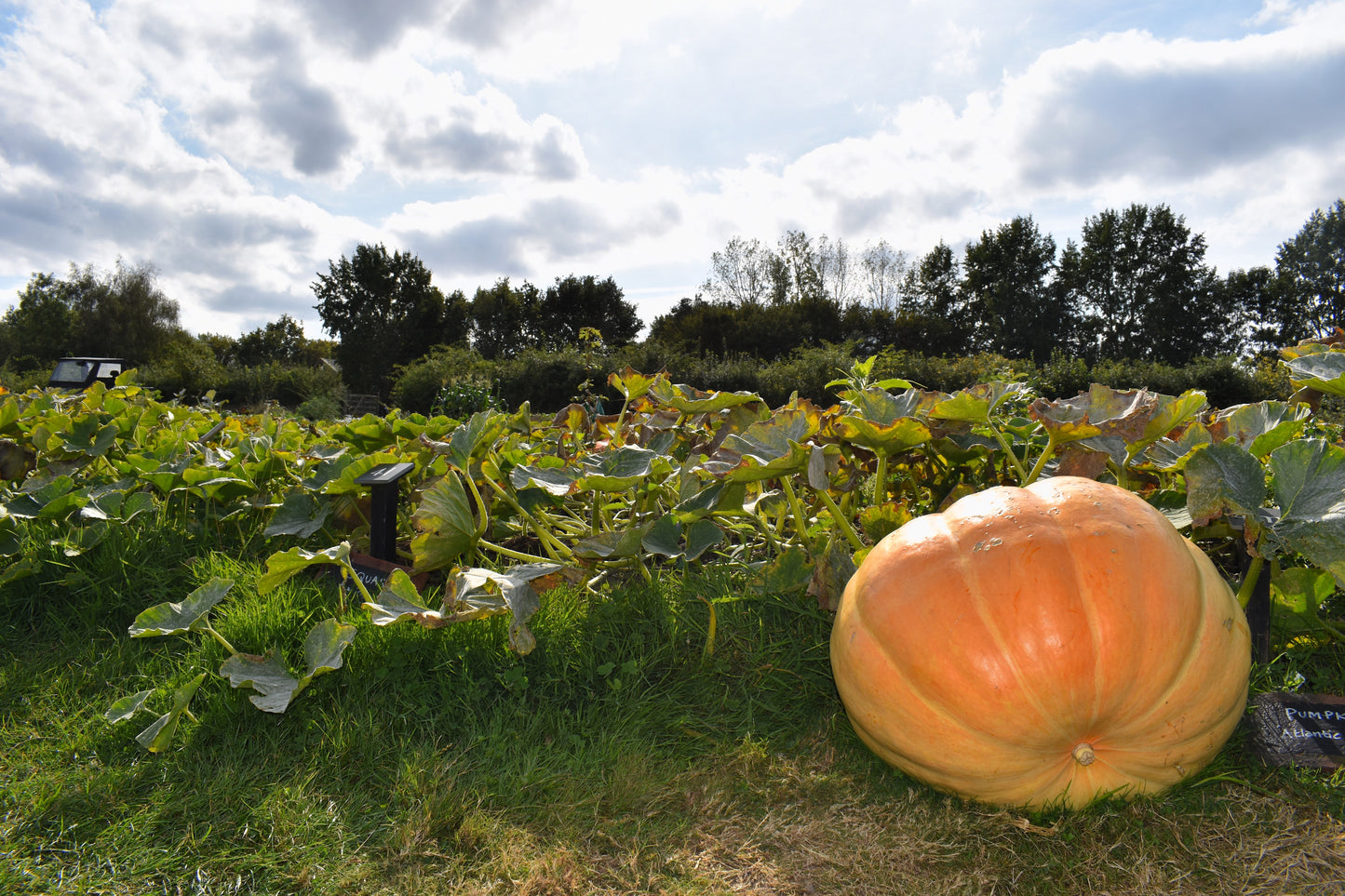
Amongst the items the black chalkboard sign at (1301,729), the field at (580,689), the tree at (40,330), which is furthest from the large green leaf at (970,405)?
the tree at (40,330)

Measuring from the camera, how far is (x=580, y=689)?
1.59m

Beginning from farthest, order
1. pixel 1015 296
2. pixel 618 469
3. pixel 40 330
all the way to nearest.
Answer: pixel 1015 296
pixel 40 330
pixel 618 469

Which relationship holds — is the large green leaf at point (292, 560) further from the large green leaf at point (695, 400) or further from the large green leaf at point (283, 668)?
the large green leaf at point (695, 400)

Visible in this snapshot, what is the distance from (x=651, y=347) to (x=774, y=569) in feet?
49.8

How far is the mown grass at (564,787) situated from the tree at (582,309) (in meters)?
32.4

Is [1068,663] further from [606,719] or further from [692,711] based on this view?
[606,719]

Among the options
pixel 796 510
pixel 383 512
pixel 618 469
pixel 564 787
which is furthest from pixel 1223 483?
pixel 383 512

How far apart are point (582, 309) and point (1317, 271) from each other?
32.3m

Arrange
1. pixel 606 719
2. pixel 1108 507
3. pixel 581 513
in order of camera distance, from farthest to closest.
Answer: pixel 581 513 → pixel 606 719 → pixel 1108 507

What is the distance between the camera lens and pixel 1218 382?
15867mm

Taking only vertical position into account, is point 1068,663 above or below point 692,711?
above

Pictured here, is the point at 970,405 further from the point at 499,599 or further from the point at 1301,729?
the point at 499,599

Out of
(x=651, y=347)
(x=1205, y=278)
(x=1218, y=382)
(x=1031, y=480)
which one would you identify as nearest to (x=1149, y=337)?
(x=1205, y=278)

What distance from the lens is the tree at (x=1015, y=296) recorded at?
3259 centimetres
